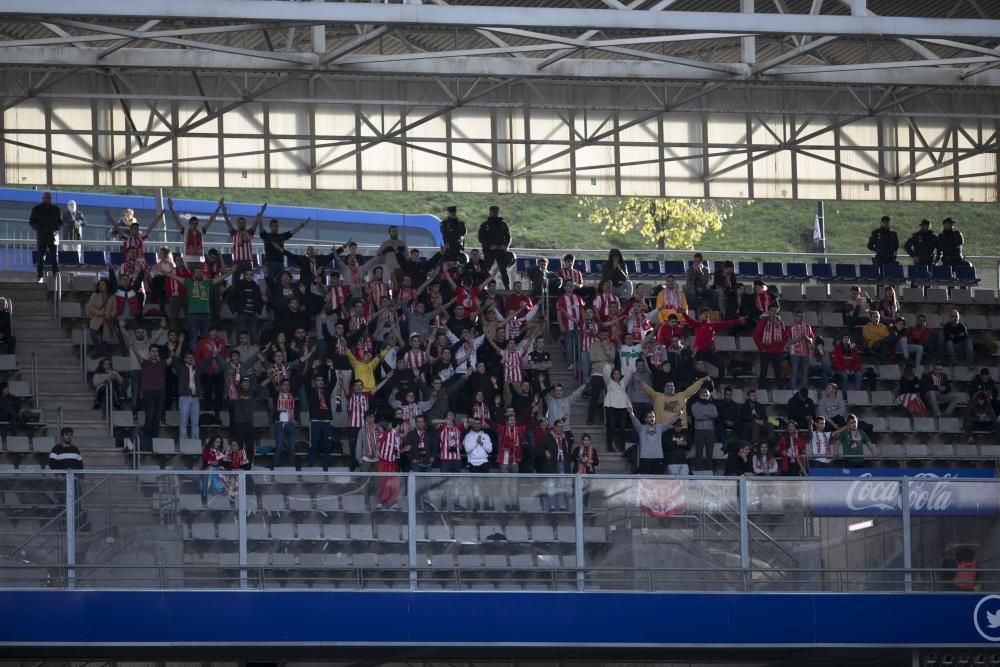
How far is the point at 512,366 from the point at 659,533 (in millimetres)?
5700

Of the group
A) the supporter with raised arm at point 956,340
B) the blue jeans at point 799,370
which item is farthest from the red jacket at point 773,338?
the supporter with raised arm at point 956,340

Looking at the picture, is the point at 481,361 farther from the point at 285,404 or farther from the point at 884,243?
the point at 884,243

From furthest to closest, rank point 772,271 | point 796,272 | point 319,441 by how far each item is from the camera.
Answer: point 796,272 < point 772,271 < point 319,441

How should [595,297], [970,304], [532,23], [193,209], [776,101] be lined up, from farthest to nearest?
[193,209], [776,101], [970,304], [595,297], [532,23]

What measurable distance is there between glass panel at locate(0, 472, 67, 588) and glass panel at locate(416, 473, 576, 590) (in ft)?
10.9

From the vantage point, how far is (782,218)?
63875mm

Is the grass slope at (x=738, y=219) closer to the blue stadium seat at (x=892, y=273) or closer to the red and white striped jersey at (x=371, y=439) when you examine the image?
the blue stadium seat at (x=892, y=273)

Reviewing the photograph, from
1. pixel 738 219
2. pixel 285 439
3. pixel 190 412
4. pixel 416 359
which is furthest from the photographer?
pixel 738 219

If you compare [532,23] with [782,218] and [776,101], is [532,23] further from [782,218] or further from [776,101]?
[782,218]

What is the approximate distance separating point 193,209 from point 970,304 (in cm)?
1533

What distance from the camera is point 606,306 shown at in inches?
925

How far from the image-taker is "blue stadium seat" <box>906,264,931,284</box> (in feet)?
95.7

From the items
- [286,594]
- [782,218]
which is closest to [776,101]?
[286,594]

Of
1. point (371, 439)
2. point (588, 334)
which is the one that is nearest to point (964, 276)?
point (588, 334)
